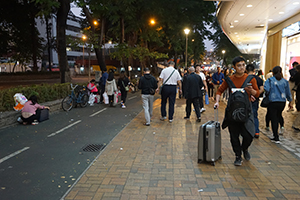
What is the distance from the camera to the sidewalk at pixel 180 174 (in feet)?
12.9

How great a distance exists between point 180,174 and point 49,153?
3084mm

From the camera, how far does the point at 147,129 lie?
8.12m

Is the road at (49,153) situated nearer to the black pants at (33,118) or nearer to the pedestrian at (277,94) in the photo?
the black pants at (33,118)

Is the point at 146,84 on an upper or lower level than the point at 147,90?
upper

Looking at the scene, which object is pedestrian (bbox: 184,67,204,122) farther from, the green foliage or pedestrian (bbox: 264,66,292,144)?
the green foliage

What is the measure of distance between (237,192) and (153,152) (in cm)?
231

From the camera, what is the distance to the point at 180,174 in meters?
4.63

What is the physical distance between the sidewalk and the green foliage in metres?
4.89

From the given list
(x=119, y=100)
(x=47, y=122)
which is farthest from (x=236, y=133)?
(x=119, y=100)

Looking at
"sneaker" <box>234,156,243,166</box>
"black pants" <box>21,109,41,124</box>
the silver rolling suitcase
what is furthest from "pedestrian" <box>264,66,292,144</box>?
"black pants" <box>21,109,41,124</box>

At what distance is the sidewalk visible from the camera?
392cm

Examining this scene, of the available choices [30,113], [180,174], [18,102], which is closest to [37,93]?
[18,102]

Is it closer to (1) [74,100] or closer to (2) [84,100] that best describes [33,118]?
(1) [74,100]

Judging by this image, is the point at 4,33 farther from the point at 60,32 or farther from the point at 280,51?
the point at 280,51
